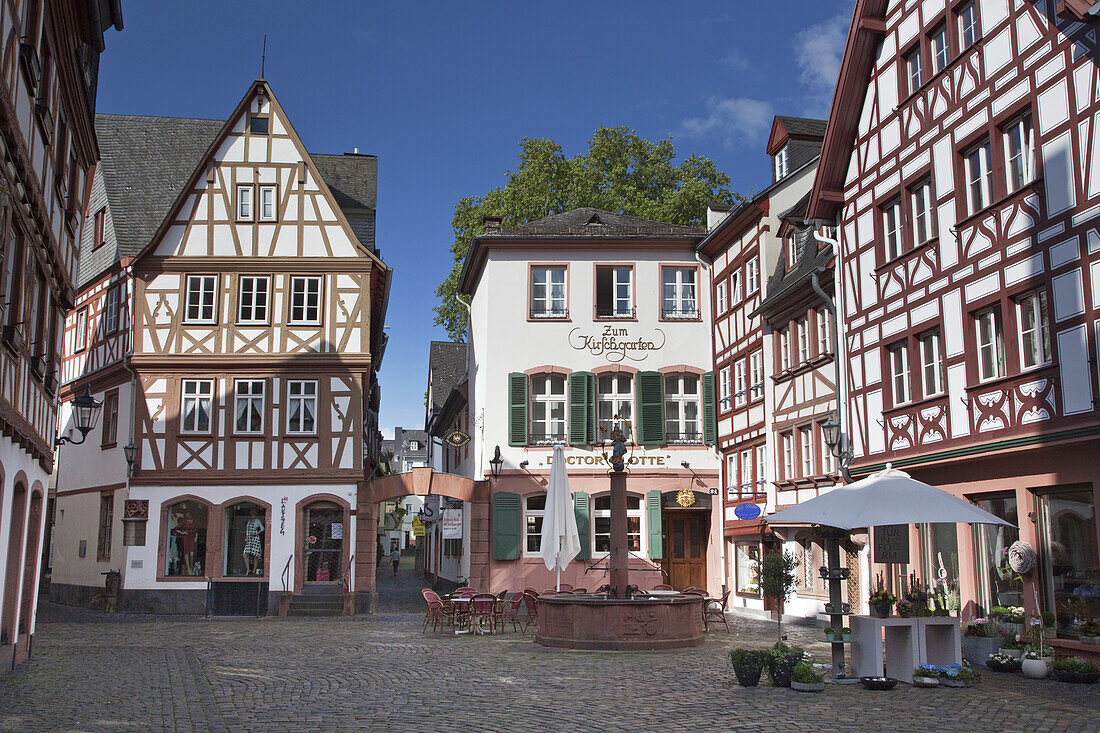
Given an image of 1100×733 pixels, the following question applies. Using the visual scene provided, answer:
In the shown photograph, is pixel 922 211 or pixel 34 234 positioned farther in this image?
pixel 922 211

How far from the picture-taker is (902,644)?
1204 cm

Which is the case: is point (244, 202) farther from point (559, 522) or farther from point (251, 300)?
point (559, 522)

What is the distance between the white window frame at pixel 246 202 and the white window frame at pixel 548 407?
7890mm

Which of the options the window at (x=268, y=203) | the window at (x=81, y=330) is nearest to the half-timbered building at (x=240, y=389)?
the window at (x=268, y=203)

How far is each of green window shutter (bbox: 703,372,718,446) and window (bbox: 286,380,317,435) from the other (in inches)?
374

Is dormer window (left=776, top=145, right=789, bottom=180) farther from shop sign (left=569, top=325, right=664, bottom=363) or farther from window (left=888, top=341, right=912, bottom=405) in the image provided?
window (left=888, top=341, right=912, bottom=405)

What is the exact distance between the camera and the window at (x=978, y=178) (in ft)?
48.6

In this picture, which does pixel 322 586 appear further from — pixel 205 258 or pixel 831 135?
pixel 831 135

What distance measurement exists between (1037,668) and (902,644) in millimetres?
1731

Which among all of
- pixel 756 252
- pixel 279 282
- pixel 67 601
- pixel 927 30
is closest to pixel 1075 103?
pixel 927 30

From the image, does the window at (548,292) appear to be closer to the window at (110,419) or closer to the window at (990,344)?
the window at (110,419)

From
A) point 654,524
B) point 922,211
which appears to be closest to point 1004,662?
point 922,211

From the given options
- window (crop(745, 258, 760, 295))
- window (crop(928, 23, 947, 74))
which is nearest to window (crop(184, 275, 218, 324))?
window (crop(745, 258, 760, 295))

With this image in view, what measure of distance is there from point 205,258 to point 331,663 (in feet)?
44.6
